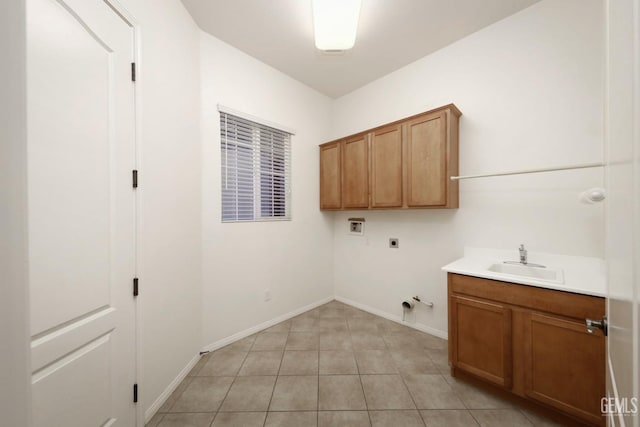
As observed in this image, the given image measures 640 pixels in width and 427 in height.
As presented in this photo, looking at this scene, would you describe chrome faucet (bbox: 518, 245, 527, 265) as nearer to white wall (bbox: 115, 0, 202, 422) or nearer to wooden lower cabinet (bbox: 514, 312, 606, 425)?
wooden lower cabinet (bbox: 514, 312, 606, 425)

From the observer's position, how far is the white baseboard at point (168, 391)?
139 centimetres

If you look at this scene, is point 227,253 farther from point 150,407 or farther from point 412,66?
point 412,66

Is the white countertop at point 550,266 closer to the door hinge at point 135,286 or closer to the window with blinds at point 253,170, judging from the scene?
the window with blinds at point 253,170

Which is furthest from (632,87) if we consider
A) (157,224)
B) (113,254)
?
(157,224)

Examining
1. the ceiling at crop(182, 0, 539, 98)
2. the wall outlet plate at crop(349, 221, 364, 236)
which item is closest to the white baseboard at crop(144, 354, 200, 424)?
the wall outlet plate at crop(349, 221, 364, 236)

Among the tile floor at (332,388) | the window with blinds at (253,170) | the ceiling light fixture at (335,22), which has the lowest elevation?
the tile floor at (332,388)

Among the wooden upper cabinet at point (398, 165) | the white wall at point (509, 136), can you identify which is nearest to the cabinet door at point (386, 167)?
the wooden upper cabinet at point (398, 165)

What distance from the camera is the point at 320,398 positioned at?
154 cm

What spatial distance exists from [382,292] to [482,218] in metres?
1.39

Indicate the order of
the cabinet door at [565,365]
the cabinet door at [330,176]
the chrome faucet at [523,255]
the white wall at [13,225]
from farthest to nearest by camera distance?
the cabinet door at [330,176] → the chrome faucet at [523,255] → the cabinet door at [565,365] → the white wall at [13,225]

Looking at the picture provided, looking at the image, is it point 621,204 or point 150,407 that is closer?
point 621,204

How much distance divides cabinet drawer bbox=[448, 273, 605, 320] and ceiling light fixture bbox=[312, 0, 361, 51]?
81.3 inches

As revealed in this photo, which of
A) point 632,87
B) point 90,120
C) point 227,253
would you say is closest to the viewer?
point 632,87

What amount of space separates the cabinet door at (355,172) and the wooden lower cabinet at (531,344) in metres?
1.30
